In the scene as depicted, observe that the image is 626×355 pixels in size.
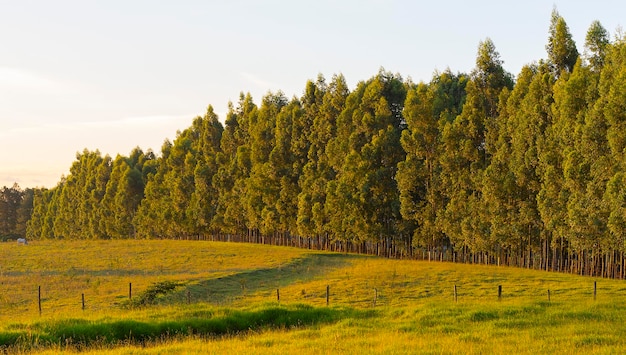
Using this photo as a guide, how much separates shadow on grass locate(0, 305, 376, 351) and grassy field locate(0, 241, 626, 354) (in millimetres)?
55

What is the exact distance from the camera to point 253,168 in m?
102

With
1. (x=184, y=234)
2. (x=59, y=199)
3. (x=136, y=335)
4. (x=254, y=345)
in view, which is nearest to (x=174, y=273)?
(x=136, y=335)

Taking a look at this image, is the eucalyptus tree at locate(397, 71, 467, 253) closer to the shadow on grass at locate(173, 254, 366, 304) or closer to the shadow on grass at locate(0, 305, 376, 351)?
the shadow on grass at locate(173, 254, 366, 304)

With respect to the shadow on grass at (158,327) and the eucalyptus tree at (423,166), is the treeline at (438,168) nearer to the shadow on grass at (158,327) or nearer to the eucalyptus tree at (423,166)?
the eucalyptus tree at (423,166)

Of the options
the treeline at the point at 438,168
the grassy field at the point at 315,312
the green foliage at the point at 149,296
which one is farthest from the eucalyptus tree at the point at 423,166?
the green foliage at the point at 149,296

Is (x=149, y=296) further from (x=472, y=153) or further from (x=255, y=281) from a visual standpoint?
(x=472, y=153)

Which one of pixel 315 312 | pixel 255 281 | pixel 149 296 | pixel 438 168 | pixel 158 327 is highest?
pixel 438 168

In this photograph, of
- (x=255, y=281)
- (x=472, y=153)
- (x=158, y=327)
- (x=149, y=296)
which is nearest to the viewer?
(x=158, y=327)

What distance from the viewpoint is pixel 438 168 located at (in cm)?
7338

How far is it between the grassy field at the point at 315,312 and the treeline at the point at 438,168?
8.36m

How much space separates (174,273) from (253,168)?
47.5 meters

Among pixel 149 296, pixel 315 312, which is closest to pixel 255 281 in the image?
pixel 149 296

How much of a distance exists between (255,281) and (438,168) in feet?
106

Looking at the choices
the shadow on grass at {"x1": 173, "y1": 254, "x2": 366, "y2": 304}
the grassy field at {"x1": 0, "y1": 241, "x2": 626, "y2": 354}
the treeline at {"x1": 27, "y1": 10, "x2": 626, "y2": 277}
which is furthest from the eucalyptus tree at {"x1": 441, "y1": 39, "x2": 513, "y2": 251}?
the shadow on grass at {"x1": 173, "y1": 254, "x2": 366, "y2": 304}
